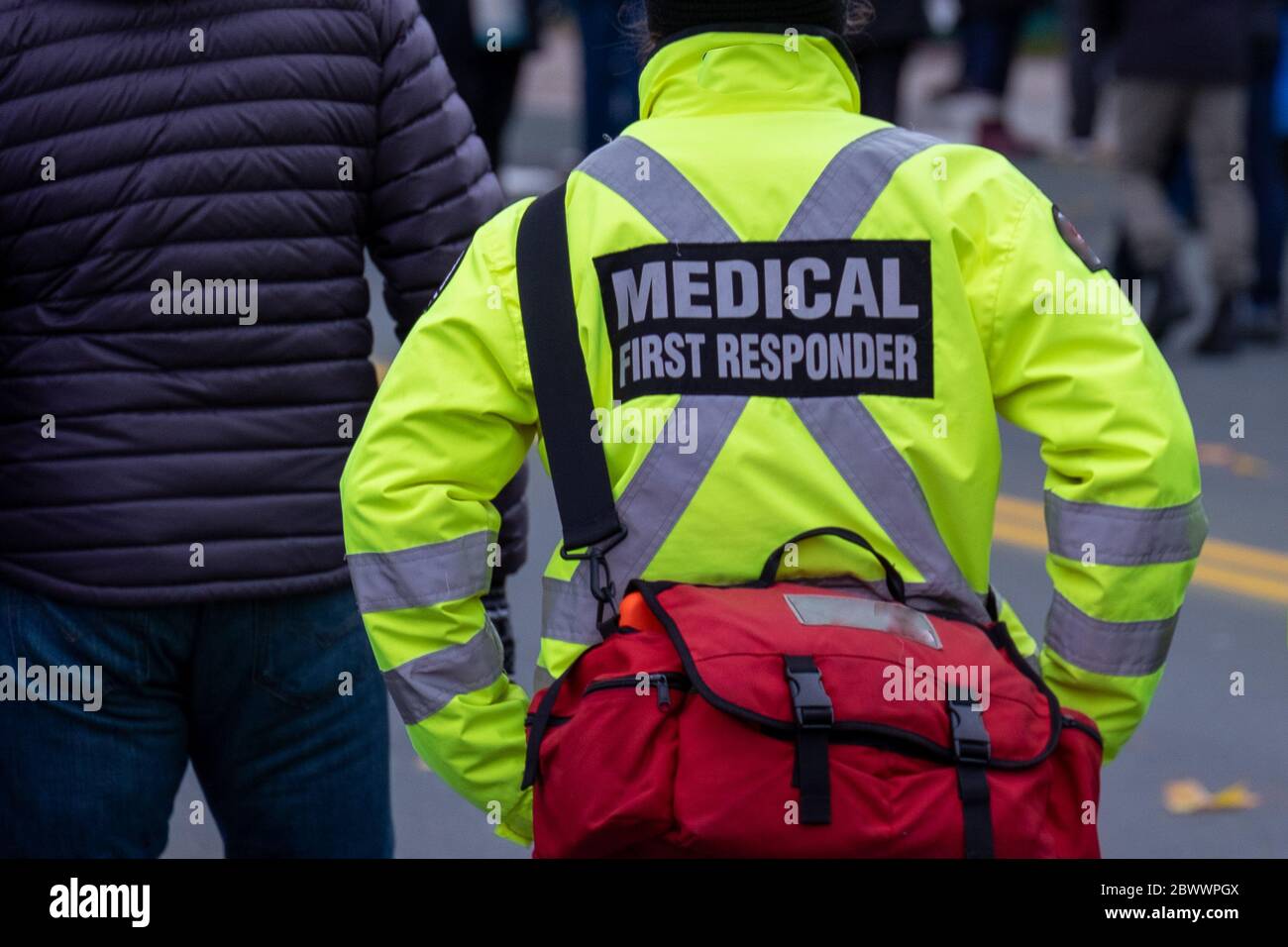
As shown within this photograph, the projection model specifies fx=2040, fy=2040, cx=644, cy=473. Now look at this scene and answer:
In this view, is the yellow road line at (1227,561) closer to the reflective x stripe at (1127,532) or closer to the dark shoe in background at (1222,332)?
the dark shoe in background at (1222,332)

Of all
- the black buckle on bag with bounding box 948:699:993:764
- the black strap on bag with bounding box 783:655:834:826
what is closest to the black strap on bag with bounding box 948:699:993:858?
the black buckle on bag with bounding box 948:699:993:764

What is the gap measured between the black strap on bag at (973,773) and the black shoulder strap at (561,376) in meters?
0.48

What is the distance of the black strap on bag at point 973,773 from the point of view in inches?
84.2

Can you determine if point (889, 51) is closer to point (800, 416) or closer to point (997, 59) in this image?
point (997, 59)

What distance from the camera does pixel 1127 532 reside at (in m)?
2.39

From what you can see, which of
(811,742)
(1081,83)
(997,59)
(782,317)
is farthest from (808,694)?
A: (997,59)

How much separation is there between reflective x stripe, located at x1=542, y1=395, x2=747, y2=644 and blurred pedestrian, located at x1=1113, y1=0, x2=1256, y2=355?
6379mm

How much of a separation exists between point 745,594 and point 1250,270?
23.3 ft

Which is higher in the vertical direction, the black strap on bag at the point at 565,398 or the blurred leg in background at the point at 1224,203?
the blurred leg in background at the point at 1224,203

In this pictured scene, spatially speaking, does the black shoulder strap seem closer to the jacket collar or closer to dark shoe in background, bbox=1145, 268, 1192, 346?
the jacket collar

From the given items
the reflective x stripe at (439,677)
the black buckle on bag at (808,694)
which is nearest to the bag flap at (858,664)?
the black buckle on bag at (808,694)

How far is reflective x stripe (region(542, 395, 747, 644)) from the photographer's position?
2.34 m

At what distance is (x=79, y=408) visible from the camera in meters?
2.64

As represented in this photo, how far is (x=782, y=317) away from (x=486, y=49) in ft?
25.0
